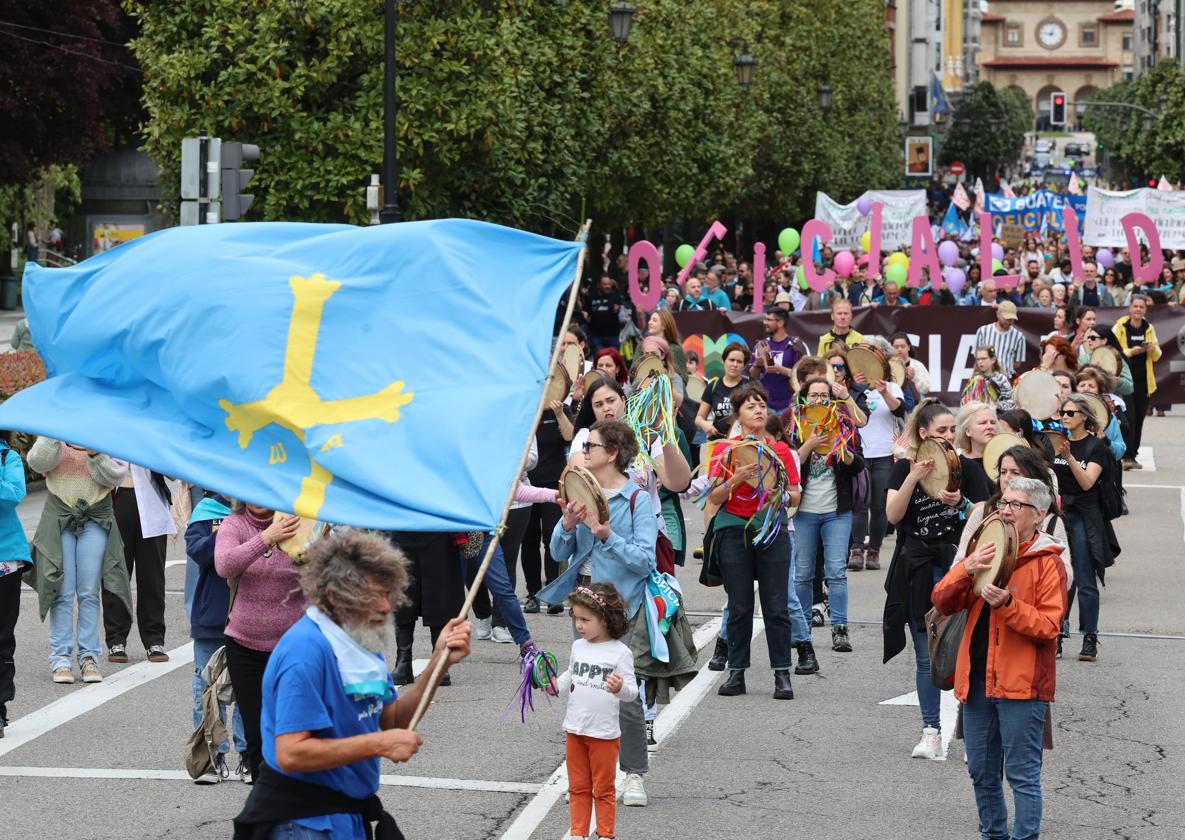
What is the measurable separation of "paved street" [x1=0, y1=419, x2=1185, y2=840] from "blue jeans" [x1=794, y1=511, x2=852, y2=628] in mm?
478

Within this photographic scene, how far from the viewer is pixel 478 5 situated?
23.9 metres

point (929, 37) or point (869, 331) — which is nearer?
point (869, 331)

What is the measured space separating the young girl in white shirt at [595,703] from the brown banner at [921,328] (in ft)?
49.5

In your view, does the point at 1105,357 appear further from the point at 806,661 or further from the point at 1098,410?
the point at 806,661

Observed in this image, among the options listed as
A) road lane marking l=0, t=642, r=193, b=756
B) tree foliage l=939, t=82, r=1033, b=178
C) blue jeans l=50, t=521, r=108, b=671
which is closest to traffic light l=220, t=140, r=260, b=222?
road lane marking l=0, t=642, r=193, b=756

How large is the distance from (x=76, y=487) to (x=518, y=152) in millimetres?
13893

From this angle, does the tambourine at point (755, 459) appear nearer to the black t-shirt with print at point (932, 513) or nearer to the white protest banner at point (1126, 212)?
the black t-shirt with print at point (932, 513)

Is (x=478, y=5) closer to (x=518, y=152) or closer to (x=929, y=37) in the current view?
(x=518, y=152)

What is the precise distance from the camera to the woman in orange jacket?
7215 mm

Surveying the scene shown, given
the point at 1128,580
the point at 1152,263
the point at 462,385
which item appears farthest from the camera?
the point at 1152,263

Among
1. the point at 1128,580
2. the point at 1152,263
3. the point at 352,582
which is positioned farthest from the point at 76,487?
the point at 1152,263

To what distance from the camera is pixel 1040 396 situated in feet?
41.3

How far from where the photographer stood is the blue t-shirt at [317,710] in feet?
17.0

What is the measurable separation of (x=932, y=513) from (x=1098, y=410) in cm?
338
